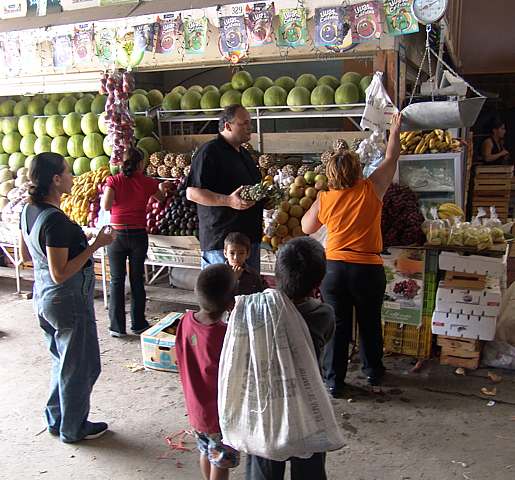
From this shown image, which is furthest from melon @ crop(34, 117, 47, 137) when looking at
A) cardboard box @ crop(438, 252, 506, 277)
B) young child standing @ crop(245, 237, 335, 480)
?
young child standing @ crop(245, 237, 335, 480)

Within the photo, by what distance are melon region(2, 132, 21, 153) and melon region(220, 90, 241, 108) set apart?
10.00 feet

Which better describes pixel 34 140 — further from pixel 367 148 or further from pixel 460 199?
pixel 460 199

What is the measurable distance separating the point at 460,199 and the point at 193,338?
3055 millimetres

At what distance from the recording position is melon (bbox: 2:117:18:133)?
6984 millimetres

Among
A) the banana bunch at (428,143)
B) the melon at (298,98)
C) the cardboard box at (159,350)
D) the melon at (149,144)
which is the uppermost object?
the melon at (298,98)

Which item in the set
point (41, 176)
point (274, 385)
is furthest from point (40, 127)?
point (274, 385)

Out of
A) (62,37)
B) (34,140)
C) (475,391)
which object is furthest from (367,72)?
(475,391)

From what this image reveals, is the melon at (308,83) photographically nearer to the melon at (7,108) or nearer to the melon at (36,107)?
the melon at (36,107)

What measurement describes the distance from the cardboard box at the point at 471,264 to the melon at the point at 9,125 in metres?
5.67

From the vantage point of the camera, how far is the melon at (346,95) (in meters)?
4.97

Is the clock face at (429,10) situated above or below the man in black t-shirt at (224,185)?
above

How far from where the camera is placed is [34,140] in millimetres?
6848

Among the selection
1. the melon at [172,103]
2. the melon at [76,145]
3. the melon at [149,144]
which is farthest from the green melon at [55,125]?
the melon at [172,103]

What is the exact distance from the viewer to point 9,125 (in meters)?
6.98
